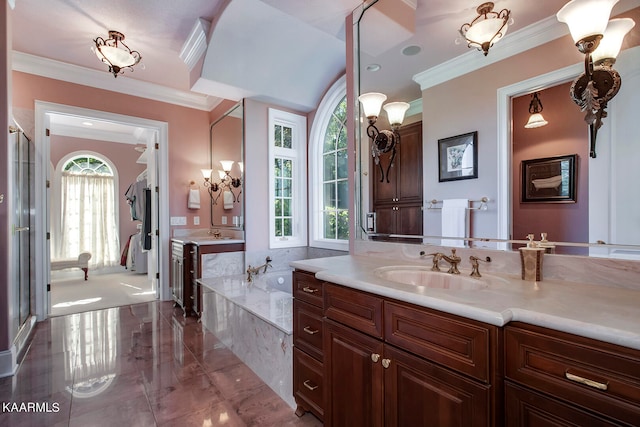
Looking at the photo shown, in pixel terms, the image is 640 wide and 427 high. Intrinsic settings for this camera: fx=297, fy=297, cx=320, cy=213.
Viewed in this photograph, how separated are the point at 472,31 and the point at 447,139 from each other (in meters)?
0.55

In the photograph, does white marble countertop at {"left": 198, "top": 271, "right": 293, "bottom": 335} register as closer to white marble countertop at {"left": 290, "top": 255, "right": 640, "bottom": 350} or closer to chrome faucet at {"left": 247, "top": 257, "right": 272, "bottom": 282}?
chrome faucet at {"left": 247, "top": 257, "right": 272, "bottom": 282}

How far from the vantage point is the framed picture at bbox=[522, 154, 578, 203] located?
1.24 meters

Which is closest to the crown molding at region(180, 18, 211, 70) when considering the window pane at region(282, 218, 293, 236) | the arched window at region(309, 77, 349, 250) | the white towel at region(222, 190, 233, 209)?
the arched window at region(309, 77, 349, 250)

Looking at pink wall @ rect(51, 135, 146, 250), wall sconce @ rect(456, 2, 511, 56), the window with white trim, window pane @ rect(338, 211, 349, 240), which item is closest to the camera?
wall sconce @ rect(456, 2, 511, 56)

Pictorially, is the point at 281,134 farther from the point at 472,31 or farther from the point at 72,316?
the point at 72,316

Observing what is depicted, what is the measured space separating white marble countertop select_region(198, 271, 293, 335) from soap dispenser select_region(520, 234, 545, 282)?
4.34 feet

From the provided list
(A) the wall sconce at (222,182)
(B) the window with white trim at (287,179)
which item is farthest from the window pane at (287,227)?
(A) the wall sconce at (222,182)

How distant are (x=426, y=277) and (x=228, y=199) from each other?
3.02m

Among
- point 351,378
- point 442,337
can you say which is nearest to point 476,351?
point 442,337

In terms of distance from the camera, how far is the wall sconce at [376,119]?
1.97 meters

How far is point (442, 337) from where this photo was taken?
38.7 inches

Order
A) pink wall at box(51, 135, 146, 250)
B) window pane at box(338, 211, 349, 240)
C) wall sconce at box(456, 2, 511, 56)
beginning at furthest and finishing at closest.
A: pink wall at box(51, 135, 146, 250), window pane at box(338, 211, 349, 240), wall sconce at box(456, 2, 511, 56)

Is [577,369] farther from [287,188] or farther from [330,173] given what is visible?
[287,188]

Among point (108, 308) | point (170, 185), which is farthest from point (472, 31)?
point (108, 308)
